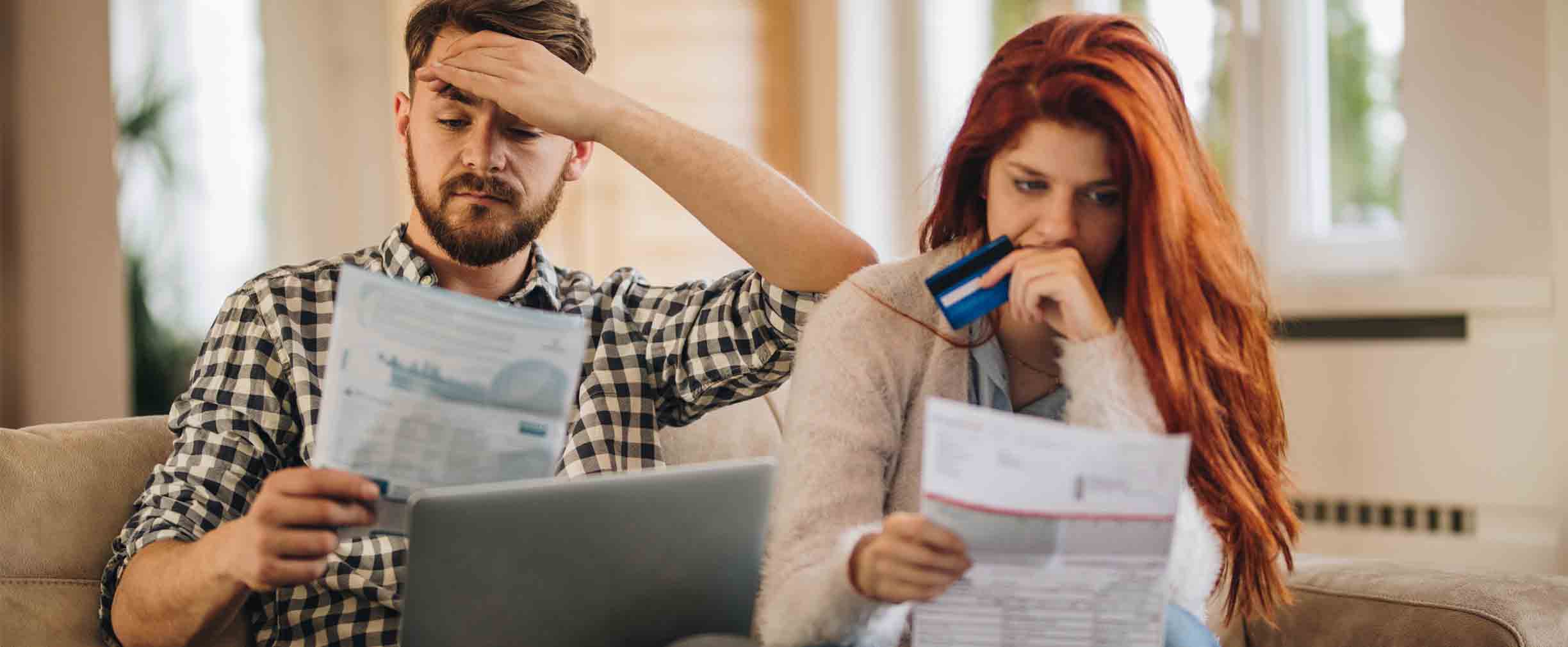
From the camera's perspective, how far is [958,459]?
88 cm

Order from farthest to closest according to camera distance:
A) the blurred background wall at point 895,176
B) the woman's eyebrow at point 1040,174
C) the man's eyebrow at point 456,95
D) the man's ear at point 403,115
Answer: the blurred background wall at point 895,176 < the man's ear at point 403,115 < the man's eyebrow at point 456,95 < the woman's eyebrow at point 1040,174

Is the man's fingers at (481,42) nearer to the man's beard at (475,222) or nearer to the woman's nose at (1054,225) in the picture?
the man's beard at (475,222)

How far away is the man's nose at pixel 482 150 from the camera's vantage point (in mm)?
1532

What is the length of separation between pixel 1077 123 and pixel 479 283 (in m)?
0.80

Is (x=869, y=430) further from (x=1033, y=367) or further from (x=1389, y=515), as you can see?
(x=1389, y=515)

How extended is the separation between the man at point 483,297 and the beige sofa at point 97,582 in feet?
0.13

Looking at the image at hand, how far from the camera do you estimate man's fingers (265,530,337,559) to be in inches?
40.8

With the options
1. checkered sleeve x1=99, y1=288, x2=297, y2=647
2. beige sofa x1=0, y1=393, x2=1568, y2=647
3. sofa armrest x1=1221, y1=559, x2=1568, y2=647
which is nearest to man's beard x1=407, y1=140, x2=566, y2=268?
checkered sleeve x1=99, y1=288, x2=297, y2=647

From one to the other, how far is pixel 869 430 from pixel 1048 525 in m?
0.33

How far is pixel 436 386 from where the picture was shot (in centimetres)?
94

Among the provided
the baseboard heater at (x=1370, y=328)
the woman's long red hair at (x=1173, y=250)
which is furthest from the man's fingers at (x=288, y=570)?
the baseboard heater at (x=1370, y=328)

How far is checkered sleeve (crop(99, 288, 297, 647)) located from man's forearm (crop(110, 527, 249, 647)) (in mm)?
31

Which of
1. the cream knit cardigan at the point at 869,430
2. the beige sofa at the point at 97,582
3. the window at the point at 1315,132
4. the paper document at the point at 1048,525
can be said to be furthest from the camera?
the window at the point at 1315,132

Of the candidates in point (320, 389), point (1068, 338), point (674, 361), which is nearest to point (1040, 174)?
point (1068, 338)
